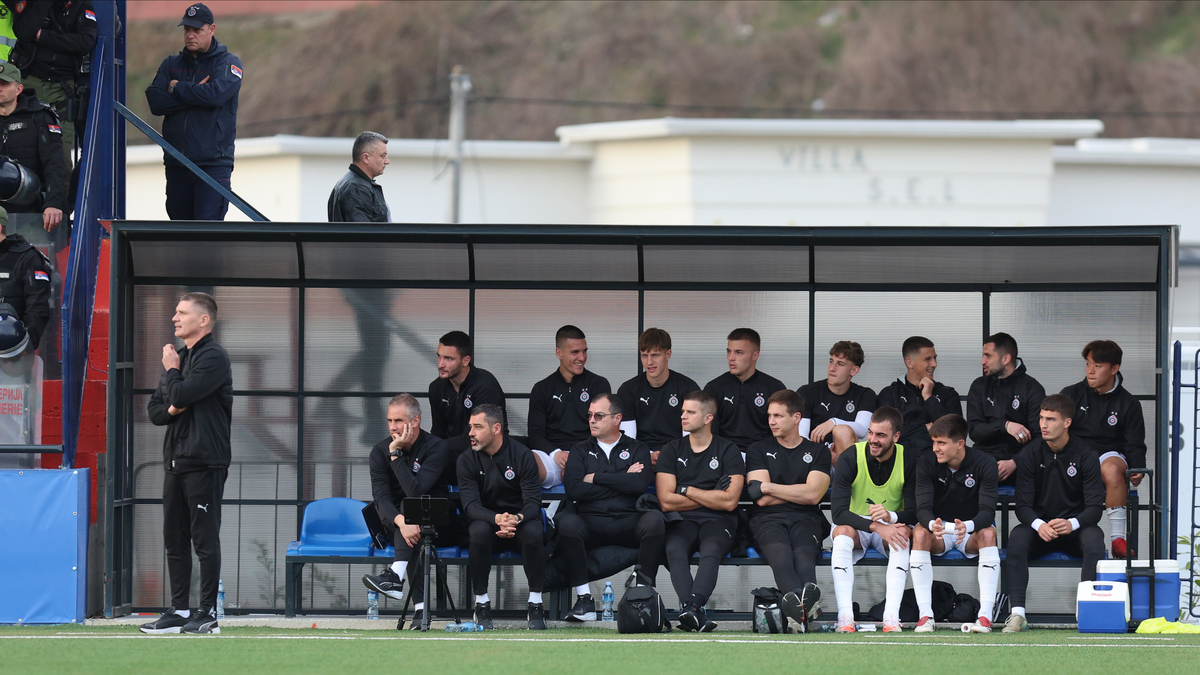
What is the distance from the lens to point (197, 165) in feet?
31.9

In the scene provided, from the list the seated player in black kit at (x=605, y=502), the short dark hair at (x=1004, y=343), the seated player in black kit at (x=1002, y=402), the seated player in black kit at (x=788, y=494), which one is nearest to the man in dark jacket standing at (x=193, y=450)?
the seated player in black kit at (x=605, y=502)

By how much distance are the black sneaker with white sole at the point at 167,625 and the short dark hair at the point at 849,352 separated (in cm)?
405

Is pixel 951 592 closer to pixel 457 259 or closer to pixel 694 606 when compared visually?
pixel 694 606

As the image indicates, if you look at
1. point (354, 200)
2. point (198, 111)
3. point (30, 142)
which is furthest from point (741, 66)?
point (30, 142)

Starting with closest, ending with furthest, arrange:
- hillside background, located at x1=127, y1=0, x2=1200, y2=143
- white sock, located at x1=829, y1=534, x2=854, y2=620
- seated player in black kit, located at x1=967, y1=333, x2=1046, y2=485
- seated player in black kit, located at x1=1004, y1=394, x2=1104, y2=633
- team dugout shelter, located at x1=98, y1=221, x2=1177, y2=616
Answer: white sock, located at x1=829, y1=534, x2=854, y2=620 < seated player in black kit, located at x1=1004, y1=394, x2=1104, y2=633 < seated player in black kit, located at x1=967, y1=333, x2=1046, y2=485 < team dugout shelter, located at x1=98, y1=221, x2=1177, y2=616 < hillside background, located at x1=127, y1=0, x2=1200, y2=143

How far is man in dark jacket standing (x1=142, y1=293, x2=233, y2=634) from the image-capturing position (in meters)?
7.24

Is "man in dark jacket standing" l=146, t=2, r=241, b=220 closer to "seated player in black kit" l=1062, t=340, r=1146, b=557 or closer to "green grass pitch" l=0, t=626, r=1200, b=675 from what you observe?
"green grass pitch" l=0, t=626, r=1200, b=675

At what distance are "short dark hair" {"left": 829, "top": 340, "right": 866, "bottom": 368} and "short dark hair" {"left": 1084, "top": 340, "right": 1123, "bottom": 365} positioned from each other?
1.31 m

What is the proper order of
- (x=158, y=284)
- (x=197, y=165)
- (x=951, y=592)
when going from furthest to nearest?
(x=197, y=165) < (x=158, y=284) < (x=951, y=592)

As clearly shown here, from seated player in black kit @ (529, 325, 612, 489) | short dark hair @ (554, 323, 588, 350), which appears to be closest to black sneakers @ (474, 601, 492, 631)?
seated player in black kit @ (529, 325, 612, 489)

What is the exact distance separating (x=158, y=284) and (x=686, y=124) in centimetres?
1418

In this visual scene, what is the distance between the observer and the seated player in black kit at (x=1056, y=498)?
8.07 m

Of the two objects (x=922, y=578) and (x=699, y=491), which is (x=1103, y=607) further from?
(x=699, y=491)

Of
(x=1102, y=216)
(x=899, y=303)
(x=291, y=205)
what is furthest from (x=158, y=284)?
(x=1102, y=216)
